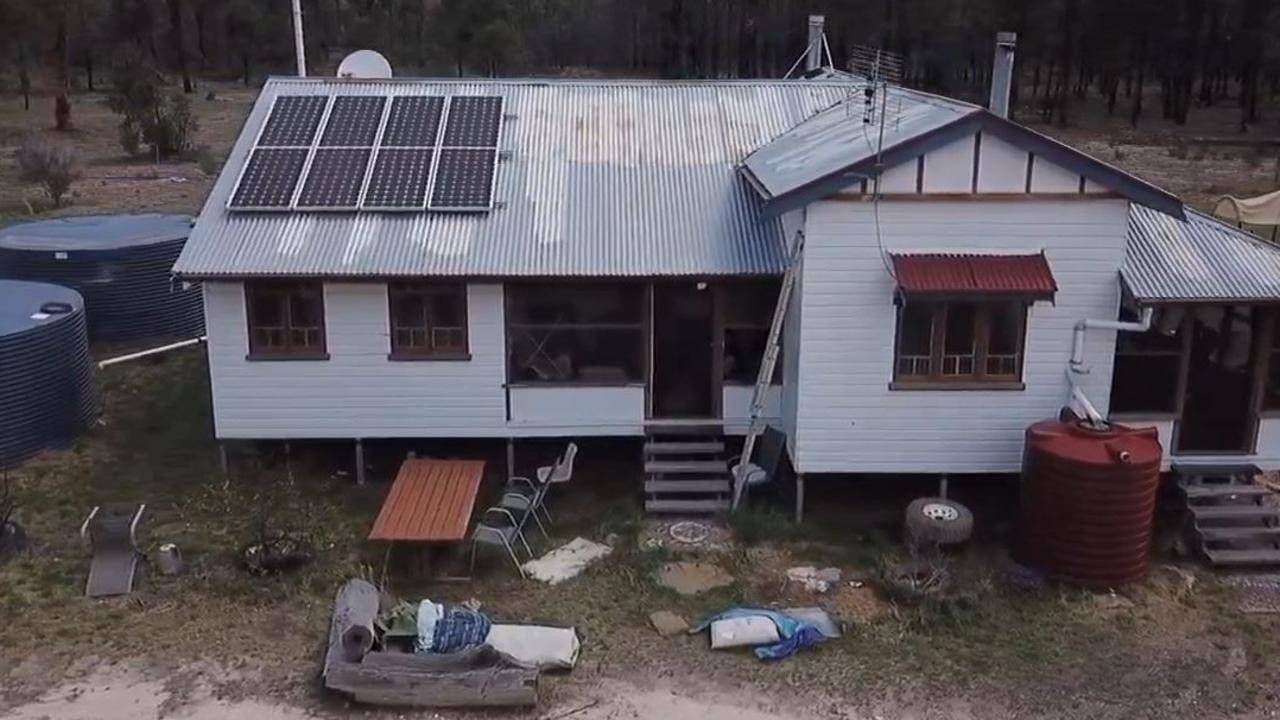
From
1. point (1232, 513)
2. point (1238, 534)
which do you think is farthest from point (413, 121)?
point (1238, 534)

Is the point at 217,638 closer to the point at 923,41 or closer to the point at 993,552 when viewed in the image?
the point at 993,552

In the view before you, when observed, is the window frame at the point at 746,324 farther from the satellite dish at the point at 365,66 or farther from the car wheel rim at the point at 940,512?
the satellite dish at the point at 365,66

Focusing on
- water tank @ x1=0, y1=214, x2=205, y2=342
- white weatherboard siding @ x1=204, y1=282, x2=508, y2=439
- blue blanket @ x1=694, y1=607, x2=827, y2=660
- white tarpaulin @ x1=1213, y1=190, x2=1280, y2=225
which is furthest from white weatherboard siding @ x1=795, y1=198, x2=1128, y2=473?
water tank @ x1=0, y1=214, x2=205, y2=342

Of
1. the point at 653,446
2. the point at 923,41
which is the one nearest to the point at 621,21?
the point at 923,41

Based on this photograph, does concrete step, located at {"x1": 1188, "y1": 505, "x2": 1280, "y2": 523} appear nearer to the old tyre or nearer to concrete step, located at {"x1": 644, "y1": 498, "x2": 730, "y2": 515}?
the old tyre

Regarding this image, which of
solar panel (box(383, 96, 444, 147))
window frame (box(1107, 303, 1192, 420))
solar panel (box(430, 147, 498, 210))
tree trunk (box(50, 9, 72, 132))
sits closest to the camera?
window frame (box(1107, 303, 1192, 420))

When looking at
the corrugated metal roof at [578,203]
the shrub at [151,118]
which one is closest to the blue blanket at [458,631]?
the corrugated metal roof at [578,203]

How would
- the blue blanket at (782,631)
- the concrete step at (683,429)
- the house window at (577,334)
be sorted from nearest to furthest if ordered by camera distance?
the blue blanket at (782,631) → the house window at (577,334) → the concrete step at (683,429)
